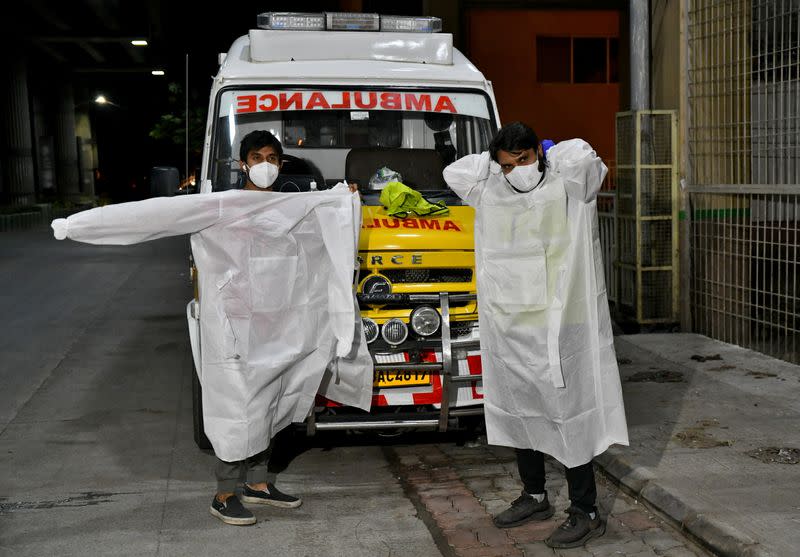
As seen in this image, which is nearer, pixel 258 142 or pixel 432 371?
pixel 258 142

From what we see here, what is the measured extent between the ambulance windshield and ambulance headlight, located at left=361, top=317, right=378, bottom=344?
4.71 ft

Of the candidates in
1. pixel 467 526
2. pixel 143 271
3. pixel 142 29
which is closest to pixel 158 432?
pixel 467 526

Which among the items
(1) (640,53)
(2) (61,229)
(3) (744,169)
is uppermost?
(1) (640,53)

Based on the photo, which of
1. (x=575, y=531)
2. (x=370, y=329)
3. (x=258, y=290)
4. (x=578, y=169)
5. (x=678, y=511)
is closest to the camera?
(x=578, y=169)

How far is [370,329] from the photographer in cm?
588

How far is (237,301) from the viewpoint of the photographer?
5250 mm

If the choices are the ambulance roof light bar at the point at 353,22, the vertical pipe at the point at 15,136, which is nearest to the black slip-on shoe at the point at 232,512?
the ambulance roof light bar at the point at 353,22

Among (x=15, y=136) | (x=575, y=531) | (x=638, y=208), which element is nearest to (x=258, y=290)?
(x=575, y=531)

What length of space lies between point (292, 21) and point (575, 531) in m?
4.54

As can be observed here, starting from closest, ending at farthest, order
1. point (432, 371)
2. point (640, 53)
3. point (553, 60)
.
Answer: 1. point (432, 371)
2. point (640, 53)
3. point (553, 60)

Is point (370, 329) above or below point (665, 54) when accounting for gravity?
below

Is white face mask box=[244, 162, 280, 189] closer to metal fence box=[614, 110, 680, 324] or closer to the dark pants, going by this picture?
the dark pants

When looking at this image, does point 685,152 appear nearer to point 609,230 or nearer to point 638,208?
point 638,208

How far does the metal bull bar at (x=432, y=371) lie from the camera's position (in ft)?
18.9
